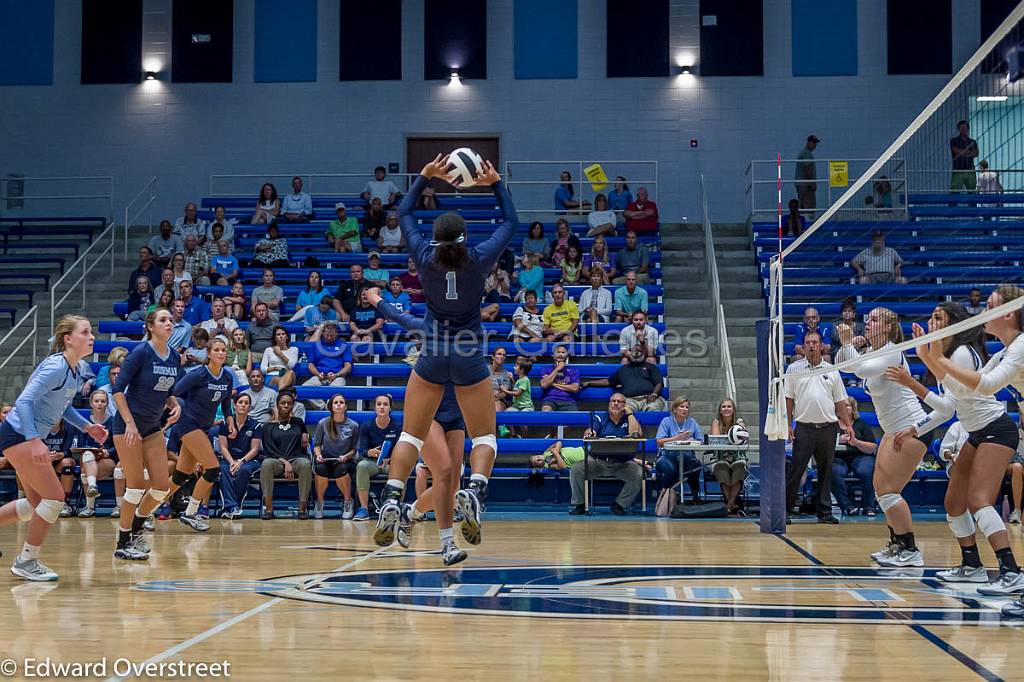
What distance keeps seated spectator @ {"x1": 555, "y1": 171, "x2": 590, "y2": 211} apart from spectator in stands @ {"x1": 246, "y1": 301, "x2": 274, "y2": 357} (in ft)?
20.6

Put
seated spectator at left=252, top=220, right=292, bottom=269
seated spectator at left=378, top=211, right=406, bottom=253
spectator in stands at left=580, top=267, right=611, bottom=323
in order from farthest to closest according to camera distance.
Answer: seated spectator at left=378, top=211, right=406, bottom=253 < seated spectator at left=252, top=220, right=292, bottom=269 < spectator in stands at left=580, top=267, right=611, bottom=323

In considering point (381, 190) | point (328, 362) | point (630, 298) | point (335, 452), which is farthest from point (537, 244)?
point (335, 452)

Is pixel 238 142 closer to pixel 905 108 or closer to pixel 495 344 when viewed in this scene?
pixel 495 344

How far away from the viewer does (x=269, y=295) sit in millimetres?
17688

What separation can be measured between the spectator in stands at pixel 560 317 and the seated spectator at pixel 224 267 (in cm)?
578

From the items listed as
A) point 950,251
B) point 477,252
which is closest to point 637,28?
point 950,251

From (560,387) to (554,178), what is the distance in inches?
306

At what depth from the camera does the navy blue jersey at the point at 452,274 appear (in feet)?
20.8

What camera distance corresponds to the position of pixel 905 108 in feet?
70.8

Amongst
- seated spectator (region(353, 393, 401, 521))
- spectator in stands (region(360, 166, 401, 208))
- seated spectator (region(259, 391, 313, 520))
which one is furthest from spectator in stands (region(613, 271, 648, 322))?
seated spectator (region(259, 391, 313, 520))

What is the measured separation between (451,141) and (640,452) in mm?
10738

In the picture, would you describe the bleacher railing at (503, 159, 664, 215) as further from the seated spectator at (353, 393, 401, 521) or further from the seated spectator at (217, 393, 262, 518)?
the seated spectator at (217, 393, 262, 518)

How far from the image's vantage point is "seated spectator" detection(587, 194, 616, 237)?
1961 centimetres

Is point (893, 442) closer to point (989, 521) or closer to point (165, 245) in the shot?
point (989, 521)
